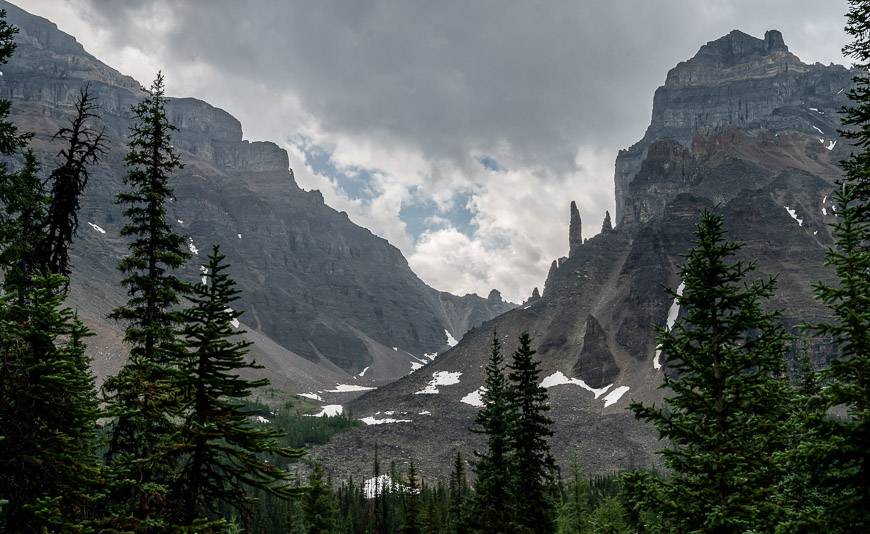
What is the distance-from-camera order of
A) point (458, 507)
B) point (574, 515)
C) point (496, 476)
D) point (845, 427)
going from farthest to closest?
point (458, 507) < point (574, 515) < point (496, 476) < point (845, 427)

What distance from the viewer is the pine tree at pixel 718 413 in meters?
11.2

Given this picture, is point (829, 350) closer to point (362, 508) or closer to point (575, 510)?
point (362, 508)

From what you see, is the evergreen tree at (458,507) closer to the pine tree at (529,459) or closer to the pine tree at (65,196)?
the pine tree at (529,459)

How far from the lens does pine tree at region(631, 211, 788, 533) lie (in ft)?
36.8

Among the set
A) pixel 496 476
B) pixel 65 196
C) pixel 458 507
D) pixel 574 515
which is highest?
pixel 65 196

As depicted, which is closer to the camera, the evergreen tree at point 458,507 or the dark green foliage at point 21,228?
the dark green foliage at point 21,228

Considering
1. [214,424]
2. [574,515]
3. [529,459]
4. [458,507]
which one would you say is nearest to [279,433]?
[214,424]

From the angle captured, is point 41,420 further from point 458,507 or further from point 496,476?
point 458,507

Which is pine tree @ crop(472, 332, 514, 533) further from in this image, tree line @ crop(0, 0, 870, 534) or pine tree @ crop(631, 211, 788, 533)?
tree line @ crop(0, 0, 870, 534)

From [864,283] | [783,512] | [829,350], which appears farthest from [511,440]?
[829,350]

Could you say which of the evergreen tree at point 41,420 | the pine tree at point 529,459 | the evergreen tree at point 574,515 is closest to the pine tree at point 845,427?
the evergreen tree at point 41,420

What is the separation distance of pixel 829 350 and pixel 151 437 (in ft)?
720

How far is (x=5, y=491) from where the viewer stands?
29.6 ft

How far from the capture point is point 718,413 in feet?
40.5
